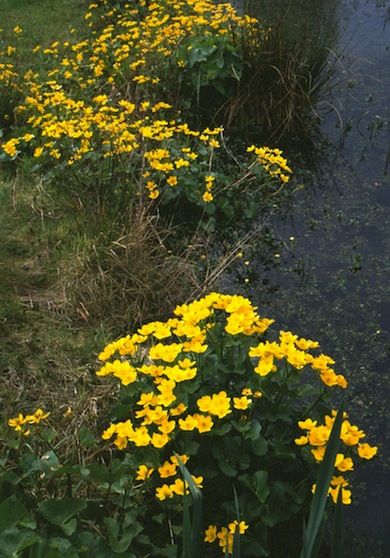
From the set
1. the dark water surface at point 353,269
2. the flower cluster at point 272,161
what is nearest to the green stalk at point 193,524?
the dark water surface at point 353,269

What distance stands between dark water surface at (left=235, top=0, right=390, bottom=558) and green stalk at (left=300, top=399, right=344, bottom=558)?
99 cm

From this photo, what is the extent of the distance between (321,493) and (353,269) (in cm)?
225

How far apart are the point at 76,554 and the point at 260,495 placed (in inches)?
22.9

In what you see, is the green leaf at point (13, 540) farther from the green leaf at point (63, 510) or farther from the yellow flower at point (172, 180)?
the yellow flower at point (172, 180)

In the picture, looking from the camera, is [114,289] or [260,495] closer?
[260,495]

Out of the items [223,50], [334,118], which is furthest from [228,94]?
[334,118]

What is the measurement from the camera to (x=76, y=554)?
1.60 meters

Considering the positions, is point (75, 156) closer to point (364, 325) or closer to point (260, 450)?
point (364, 325)

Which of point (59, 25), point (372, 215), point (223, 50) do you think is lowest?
point (59, 25)

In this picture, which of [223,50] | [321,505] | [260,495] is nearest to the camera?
[321,505]

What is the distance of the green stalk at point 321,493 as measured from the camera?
54.0 inches

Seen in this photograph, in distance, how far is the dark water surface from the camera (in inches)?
105

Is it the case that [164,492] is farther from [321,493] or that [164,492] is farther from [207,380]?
[321,493]

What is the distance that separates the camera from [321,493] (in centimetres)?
138
